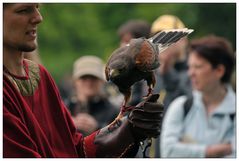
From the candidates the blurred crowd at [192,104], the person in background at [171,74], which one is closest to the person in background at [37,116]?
the blurred crowd at [192,104]

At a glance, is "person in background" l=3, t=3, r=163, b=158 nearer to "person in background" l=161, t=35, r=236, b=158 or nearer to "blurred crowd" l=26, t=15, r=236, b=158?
"blurred crowd" l=26, t=15, r=236, b=158

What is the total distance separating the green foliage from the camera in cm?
2105

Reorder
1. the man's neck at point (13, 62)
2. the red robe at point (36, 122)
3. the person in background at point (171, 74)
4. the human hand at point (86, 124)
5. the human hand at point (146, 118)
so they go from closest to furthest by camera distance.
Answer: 1. the red robe at point (36, 122)
2. the man's neck at point (13, 62)
3. the human hand at point (146, 118)
4. the person in background at point (171, 74)
5. the human hand at point (86, 124)

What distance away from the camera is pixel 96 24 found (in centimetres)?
2197

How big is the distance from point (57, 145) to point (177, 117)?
9.84 feet

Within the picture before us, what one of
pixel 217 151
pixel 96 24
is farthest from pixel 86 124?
pixel 96 24

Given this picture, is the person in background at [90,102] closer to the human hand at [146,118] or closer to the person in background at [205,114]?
the person in background at [205,114]

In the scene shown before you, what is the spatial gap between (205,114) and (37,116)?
3218mm

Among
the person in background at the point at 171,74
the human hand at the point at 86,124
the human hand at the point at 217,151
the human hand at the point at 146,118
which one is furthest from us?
the human hand at the point at 86,124

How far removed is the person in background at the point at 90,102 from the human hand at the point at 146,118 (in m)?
3.48

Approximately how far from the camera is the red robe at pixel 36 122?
13.6 ft

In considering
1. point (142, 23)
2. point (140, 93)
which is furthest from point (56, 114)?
point (142, 23)

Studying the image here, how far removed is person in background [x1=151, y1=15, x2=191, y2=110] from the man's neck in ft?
11.1

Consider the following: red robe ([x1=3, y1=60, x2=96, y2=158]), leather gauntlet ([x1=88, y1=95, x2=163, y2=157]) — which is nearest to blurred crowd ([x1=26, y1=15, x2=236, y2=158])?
leather gauntlet ([x1=88, y1=95, x2=163, y2=157])
